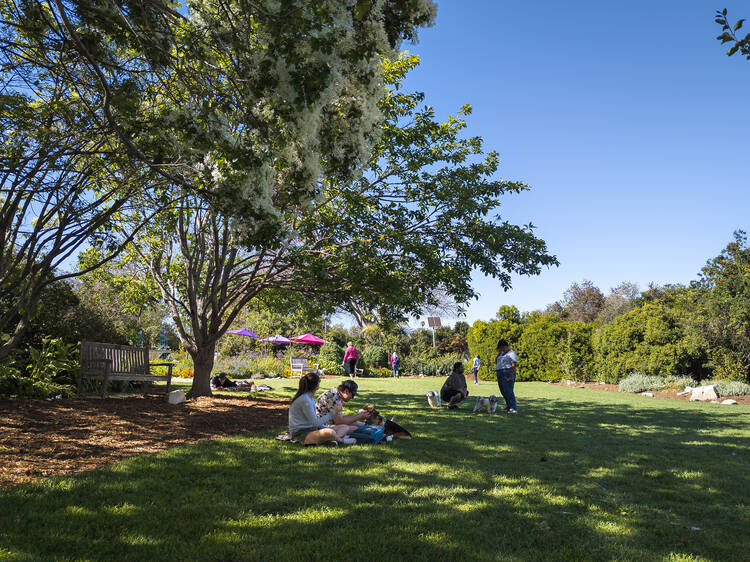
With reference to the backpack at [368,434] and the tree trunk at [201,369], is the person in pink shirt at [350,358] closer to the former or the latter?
the tree trunk at [201,369]

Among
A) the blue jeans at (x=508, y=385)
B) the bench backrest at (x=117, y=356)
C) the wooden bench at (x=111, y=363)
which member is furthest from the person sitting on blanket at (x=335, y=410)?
the bench backrest at (x=117, y=356)

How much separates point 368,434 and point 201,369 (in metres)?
5.62

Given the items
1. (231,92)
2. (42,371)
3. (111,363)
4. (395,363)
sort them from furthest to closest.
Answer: (395,363) < (111,363) < (42,371) < (231,92)

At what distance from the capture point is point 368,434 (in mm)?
6324

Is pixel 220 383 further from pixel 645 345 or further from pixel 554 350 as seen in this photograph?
pixel 554 350

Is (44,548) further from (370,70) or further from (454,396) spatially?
(454,396)

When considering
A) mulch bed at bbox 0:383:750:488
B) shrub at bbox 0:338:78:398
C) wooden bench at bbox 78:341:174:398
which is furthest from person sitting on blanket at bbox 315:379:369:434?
shrub at bbox 0:338:78:398

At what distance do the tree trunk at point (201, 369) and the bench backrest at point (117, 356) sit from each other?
5.16 ft

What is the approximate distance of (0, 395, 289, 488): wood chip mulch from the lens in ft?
15.5

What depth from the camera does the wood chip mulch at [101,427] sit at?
472 centimetres

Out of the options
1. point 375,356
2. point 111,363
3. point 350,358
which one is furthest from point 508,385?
point 375,356

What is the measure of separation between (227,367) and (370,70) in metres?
19.6

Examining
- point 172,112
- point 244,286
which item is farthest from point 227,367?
point 172,112

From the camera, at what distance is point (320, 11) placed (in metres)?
4.05
